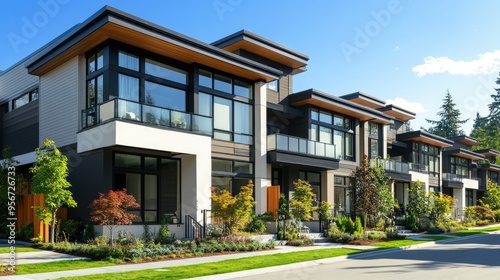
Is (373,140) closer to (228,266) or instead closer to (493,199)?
(493,199)

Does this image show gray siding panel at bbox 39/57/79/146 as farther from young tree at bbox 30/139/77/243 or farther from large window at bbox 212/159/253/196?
large window at bbox 212/159/253/196

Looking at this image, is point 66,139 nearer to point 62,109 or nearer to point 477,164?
point 62,109

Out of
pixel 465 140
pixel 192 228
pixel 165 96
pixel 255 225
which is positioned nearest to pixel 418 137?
pixel 465 140

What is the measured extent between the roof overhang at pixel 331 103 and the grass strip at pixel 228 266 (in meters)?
12.1

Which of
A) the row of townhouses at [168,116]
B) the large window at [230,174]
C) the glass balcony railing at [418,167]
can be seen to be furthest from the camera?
the glass balcony railing at [418,167]

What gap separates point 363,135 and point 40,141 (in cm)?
2250

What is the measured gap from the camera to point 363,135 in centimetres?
3581

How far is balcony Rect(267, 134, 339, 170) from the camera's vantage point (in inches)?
1054

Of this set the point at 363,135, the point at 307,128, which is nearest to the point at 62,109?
the point at 307,128

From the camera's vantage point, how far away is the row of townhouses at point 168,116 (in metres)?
20.0

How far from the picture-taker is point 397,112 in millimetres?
45062

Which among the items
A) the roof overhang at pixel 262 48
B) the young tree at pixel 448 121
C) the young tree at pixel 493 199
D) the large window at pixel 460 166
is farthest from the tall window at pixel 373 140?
the young tree at pixel 448 121

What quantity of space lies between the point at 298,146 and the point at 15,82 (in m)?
17.7

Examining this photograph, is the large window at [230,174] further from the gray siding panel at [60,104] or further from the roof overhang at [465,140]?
the roof overhang at [465,140]
